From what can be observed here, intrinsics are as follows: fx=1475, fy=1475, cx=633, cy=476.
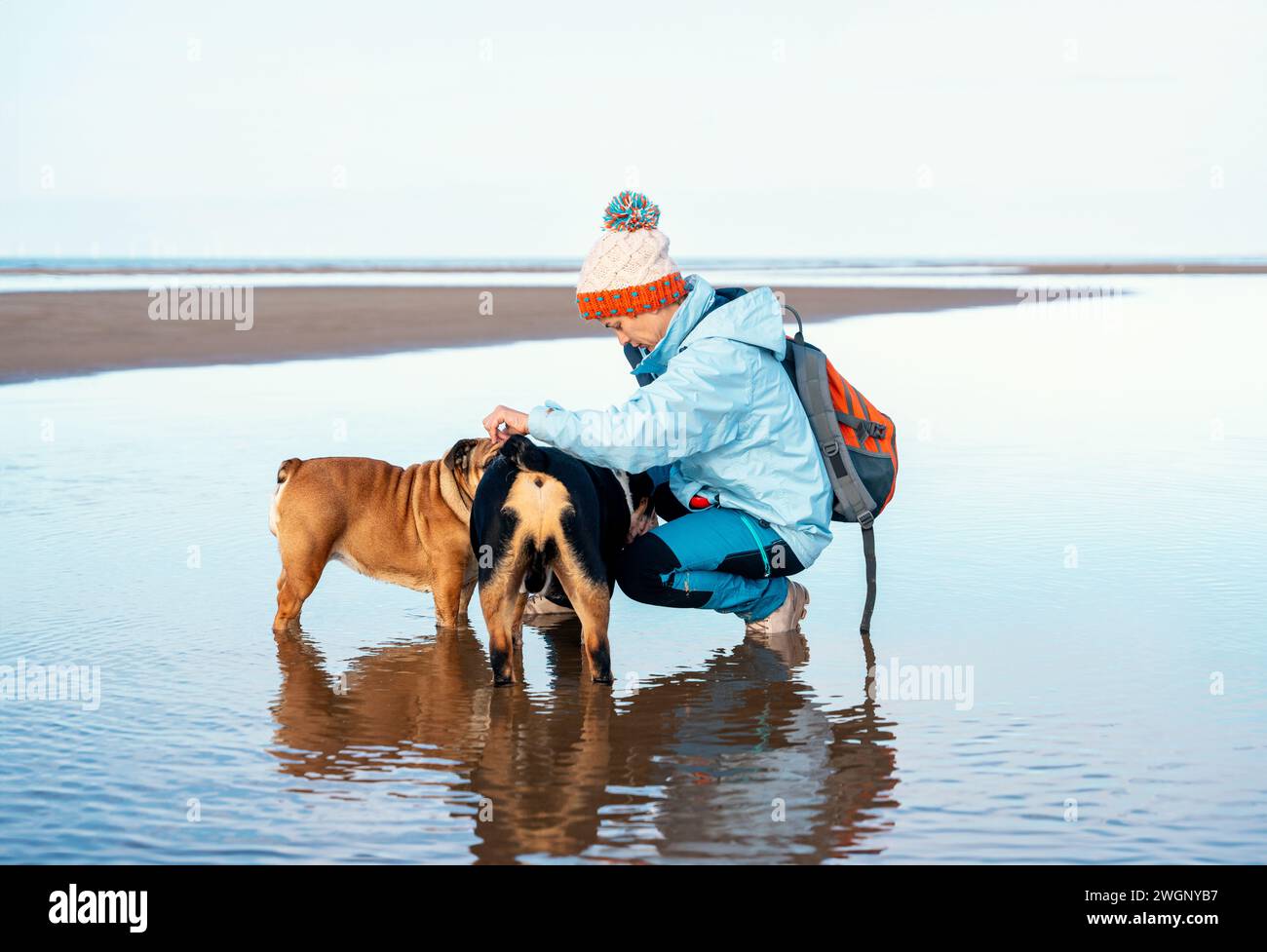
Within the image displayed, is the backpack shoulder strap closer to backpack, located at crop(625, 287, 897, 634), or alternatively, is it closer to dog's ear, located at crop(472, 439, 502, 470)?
backpack, located at crop(625, 287, 897, 634)

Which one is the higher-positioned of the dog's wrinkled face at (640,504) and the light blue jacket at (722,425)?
the light blue jacket at (722,425)

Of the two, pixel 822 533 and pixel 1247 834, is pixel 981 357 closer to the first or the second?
pixel 822 533

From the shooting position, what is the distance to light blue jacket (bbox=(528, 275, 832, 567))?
16.1 feet

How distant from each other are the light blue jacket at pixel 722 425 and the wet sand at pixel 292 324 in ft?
37.9

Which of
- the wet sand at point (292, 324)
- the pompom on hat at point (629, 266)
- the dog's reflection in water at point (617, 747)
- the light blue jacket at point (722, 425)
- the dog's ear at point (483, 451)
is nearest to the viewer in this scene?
the dog's reflection in water at point (617, 747)

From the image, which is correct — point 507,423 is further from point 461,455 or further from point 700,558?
point 700,558

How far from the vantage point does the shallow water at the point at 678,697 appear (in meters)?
3.98

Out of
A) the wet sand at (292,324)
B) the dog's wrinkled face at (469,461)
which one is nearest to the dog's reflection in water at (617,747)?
the dog's wrinkled face at (469,461)

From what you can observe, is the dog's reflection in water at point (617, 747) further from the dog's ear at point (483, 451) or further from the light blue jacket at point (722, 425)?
the dog's ear at point (483, 451)

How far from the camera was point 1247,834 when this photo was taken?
153 inches

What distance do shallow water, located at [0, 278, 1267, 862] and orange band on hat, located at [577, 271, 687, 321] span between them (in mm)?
1364

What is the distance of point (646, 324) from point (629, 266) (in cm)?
23
